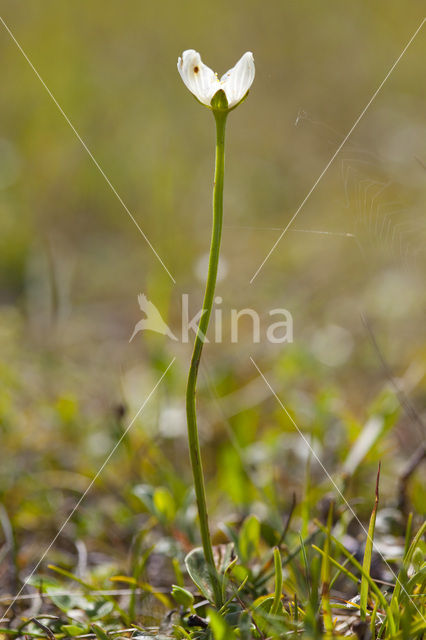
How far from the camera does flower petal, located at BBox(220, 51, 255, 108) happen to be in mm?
863

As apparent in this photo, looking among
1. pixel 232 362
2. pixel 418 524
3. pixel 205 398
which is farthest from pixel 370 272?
pixel 418 524

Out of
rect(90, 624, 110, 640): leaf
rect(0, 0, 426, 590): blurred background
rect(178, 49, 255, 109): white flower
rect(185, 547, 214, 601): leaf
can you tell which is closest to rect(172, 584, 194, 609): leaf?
rect(185, 547, 214, 601): leaf

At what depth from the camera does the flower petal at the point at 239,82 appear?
86 cm

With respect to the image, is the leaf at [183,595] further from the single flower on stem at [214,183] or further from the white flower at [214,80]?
the white flower at [214,80]

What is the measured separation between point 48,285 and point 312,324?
4.05 ft

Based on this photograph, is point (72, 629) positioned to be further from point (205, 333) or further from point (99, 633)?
point (205, 333)

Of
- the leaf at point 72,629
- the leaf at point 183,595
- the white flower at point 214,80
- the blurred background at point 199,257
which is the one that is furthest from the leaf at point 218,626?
the white flower at point 214,80

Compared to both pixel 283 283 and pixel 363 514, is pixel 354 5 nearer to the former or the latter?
pixel 283 283

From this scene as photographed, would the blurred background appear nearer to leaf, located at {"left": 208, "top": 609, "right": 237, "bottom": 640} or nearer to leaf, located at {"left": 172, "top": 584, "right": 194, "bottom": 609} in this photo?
leaf, located at {"left": 172, "top": 584, "right": 194, "bottom": 609}

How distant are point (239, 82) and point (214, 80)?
0.18ft

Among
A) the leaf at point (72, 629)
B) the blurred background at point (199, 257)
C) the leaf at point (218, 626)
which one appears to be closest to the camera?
the leaf at point (218, 626)

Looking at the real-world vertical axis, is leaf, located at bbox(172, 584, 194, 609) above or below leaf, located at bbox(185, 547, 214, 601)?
below

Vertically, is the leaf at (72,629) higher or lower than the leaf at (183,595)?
Result: lower

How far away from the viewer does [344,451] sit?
149 centimetres
